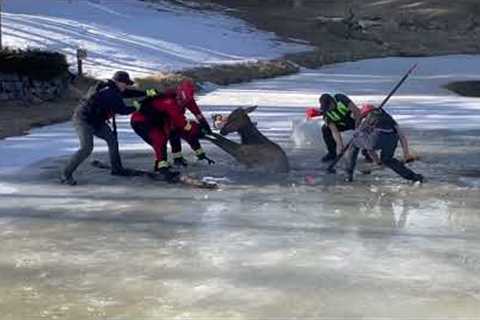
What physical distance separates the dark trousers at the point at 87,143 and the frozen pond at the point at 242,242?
25 centimetres

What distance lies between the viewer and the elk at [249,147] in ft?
37.9

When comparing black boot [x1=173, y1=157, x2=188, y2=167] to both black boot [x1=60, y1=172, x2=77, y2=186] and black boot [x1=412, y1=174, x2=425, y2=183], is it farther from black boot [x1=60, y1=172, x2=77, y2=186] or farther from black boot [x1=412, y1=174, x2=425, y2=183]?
black boot [x1=412, y1=174, x2=425, y2=183]

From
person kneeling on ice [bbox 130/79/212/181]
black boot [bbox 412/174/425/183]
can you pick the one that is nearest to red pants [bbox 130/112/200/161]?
person kneeling on ice [bbox 130/79/212/181]

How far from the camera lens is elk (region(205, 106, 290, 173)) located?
37.9 ft

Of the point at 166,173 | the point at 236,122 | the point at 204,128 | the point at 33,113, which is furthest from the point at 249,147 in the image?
the point at 33,113

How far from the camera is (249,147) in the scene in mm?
11789

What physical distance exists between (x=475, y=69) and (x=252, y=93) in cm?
1152

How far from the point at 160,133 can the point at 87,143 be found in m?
0.84

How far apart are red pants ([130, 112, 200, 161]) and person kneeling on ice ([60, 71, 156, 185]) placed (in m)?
0.32

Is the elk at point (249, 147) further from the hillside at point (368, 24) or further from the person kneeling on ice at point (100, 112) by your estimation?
the hillside at point (368, 24)

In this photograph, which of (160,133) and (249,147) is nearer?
(160,133)

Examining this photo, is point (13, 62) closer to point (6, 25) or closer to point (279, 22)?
point (6, 25)

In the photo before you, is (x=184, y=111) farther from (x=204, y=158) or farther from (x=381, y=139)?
(x=381, y=139)

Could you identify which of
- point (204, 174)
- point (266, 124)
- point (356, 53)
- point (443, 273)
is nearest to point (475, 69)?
point (356, 53)
